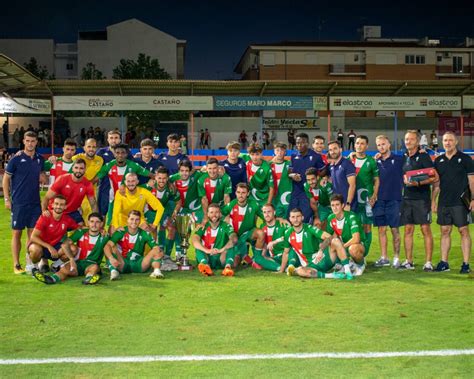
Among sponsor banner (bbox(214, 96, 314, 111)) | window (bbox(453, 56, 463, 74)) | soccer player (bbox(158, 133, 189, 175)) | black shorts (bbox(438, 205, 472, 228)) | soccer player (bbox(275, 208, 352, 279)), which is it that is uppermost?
window (bbox(453, 56, 463, 74))

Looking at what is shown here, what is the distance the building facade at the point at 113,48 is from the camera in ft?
194

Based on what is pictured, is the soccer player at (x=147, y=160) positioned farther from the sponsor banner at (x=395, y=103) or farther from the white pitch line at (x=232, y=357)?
the sponsor banner at (x=395, y=103)

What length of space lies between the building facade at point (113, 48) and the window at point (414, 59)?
22.0m

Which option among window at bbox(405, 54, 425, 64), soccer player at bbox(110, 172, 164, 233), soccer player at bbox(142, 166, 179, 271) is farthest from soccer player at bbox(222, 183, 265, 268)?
window at bbox(405, 54, 425, 64)

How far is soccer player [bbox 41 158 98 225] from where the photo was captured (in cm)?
897

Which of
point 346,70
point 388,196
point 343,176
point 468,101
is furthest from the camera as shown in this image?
point 346,70

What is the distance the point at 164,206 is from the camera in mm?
9906

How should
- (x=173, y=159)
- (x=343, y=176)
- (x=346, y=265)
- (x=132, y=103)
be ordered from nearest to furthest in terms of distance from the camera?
1. (x=346, y=265)
2. (x=343, y=176)
3. (x=173, y=159)
4. (x=132, y=103)

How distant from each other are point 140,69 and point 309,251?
4817cm

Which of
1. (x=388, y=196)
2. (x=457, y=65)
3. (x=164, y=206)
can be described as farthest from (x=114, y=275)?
(x=457, y=65)

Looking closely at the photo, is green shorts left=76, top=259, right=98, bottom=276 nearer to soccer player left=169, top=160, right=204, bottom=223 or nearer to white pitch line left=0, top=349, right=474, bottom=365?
soccer player left=169, top=160, right=204, bottom=223

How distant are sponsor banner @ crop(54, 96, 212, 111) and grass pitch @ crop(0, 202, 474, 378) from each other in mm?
18764

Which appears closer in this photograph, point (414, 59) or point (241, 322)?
point (241, 322)

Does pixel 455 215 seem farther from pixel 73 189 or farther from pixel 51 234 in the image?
pixel 51 234
